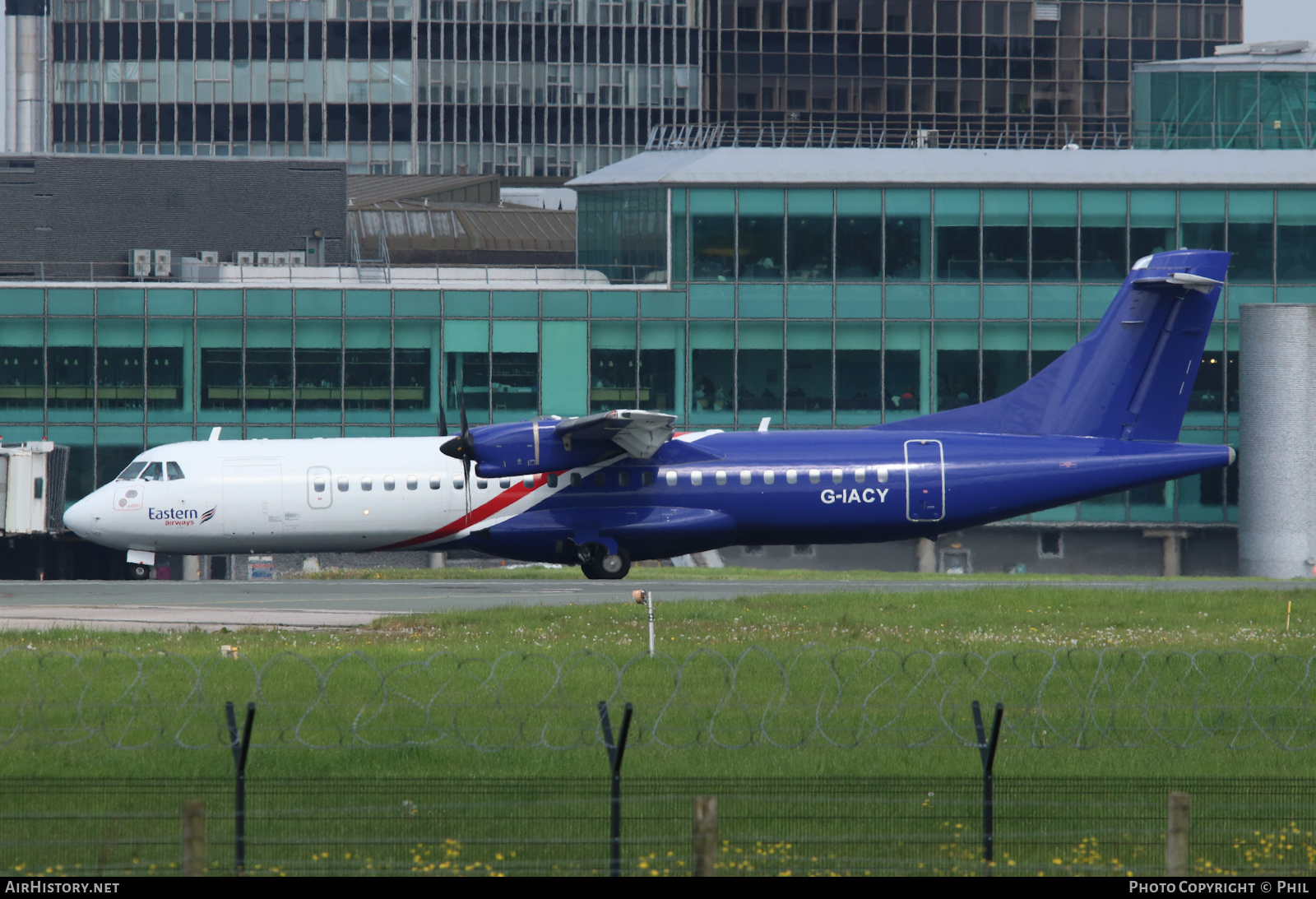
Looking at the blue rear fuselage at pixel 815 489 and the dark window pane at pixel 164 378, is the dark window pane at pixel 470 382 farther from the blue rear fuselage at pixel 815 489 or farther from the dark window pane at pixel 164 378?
the blue rear fuselage at pixel 815 489

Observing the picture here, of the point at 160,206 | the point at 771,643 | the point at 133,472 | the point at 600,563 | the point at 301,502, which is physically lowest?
the point at 600,563

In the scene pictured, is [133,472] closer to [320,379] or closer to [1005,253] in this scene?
[320,379]

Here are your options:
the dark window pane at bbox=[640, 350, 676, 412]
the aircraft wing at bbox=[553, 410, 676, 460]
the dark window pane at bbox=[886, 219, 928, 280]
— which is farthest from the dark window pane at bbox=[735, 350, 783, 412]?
the aircraft wing at bbox=[553, 410, 676, 460]

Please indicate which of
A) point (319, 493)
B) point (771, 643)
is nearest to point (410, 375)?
point (319, 493)

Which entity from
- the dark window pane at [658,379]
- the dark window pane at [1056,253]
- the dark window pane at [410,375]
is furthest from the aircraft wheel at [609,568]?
the dark window pane at [1056,253]

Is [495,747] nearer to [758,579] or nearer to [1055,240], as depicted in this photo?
[758,579]

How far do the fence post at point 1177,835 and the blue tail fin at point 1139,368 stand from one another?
26.8 metres

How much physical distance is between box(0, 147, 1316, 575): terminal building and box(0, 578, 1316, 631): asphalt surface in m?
14.7

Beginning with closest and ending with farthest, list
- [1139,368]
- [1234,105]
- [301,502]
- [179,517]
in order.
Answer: [301,502] → [179,517] → [1139,368] → [1234,105]

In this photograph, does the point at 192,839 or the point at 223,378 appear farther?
the point at 223,378

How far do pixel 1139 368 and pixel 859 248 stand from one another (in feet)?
58.8

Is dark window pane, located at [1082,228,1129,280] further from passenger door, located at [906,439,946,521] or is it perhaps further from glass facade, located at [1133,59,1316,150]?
passenger door, located at [906,439,946,521]

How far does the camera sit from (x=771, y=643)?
82.7ft
